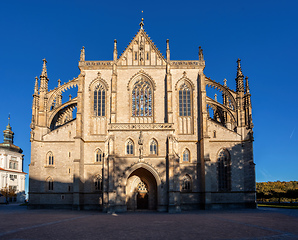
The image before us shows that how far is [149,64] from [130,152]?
16601mm

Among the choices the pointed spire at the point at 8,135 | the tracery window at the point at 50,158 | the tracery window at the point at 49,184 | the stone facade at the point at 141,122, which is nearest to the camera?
the stone facade at the point at 141,122

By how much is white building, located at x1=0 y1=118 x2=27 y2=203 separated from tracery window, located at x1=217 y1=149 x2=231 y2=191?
6369 centimetres

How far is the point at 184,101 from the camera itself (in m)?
51.1

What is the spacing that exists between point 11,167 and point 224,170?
72.5 meters

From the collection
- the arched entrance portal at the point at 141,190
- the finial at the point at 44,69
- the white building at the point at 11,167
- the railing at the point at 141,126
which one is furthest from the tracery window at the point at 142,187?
the white building at the point at 11,167

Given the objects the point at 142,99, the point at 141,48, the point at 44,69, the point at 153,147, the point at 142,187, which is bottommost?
the point at 142,187

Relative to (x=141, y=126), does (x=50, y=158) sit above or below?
below

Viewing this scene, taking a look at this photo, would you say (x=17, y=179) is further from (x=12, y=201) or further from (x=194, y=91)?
(x=194, y=91)

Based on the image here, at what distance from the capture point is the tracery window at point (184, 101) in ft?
166

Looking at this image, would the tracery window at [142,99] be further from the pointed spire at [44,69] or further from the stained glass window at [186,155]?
the pointed spire at [44,69]

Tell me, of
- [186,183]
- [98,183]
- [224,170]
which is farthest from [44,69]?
[224,170]

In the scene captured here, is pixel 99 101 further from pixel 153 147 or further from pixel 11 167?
pixel 11 167

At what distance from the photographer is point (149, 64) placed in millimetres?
52188

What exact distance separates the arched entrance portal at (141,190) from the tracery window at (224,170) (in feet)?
35.3
